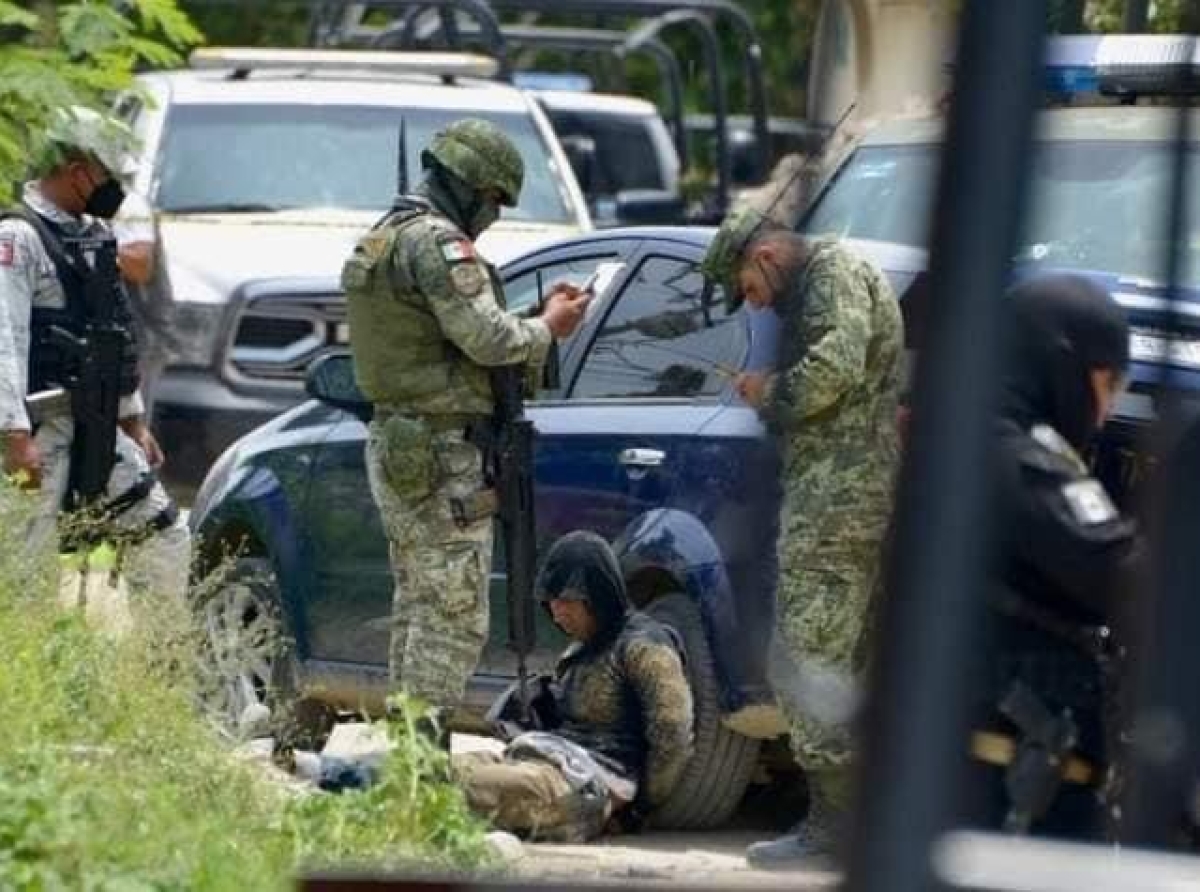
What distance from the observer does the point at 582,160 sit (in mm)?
17594

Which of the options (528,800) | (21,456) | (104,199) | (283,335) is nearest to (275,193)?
(283,335)

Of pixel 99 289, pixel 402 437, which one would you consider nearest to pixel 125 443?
pixel 99 289

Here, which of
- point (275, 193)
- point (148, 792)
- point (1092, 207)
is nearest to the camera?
point (1092, 207)

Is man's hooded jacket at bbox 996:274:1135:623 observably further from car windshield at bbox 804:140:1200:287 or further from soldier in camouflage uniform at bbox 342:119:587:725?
soldier in camouflage uniform at bbox 342:119:587:725

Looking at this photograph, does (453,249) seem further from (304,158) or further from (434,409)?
(304,158)

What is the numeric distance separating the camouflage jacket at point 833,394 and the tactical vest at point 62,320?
21.4 feet

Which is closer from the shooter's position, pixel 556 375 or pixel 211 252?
pixel 556 375

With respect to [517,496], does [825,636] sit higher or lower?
higher

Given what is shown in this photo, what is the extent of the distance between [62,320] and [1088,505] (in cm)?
750

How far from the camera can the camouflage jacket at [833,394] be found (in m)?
2.88

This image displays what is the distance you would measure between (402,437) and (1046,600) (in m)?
5.96

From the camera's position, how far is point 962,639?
236 centimetres

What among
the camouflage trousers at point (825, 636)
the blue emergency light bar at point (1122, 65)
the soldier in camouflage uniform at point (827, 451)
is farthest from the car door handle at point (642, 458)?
the camouflage trousers at point (825, 636)

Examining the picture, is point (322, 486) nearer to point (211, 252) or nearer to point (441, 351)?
point (441, 351)
